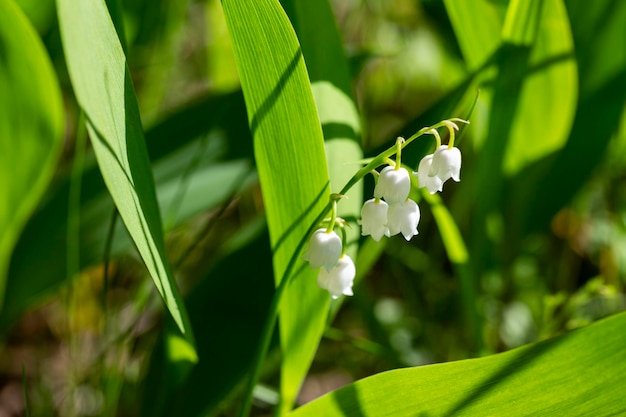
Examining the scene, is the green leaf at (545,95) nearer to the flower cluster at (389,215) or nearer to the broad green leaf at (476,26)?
the broad green leaf at (476,26)

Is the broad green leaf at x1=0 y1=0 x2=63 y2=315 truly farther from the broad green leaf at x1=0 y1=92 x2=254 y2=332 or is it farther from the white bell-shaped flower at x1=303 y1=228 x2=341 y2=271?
the white bell-shaped flower at x1=303 y1=228 x2=341 y2=271

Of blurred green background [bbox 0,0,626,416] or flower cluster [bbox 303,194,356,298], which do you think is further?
blurred green background [bbox 0,0,626,416]

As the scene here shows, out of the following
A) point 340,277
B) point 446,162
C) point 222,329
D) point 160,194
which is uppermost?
point 446,162

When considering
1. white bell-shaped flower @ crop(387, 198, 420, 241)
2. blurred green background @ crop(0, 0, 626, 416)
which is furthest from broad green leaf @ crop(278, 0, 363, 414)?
white bell-shaped flower @ crop(387, 198, 420, 241)

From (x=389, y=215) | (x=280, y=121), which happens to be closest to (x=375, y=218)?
(x=389, y=215)

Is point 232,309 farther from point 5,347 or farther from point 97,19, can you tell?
point 5,347

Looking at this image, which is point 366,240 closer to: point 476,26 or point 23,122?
point 476,26

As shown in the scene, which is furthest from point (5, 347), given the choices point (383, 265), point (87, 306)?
point (383, 265)
